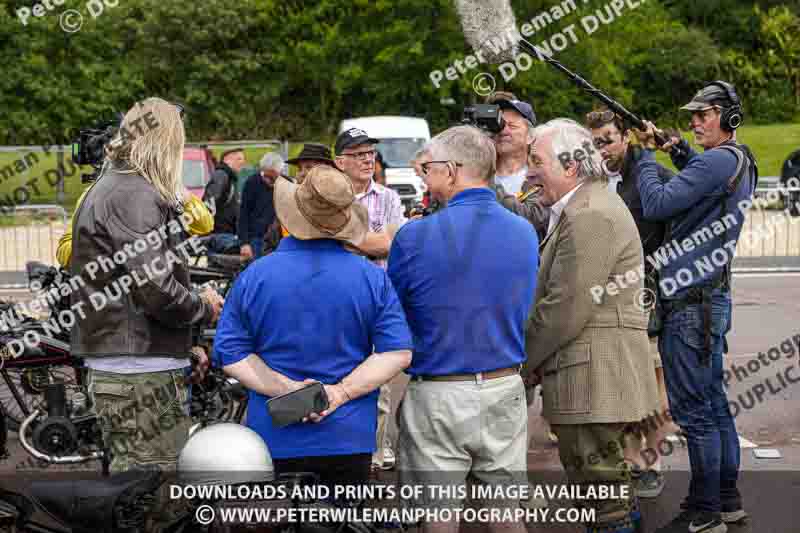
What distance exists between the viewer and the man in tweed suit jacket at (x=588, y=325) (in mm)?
4371

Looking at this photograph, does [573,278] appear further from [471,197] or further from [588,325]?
[471,197]

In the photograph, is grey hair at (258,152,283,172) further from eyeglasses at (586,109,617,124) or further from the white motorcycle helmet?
the white motorcycle helmet

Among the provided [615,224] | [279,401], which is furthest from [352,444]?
[615,224]

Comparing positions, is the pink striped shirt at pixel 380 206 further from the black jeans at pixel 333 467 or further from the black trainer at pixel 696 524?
the black jeans at pixel 333 467

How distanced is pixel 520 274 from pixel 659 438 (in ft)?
8.66

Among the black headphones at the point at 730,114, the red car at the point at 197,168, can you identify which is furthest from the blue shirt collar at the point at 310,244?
the red car at the point at 197,168

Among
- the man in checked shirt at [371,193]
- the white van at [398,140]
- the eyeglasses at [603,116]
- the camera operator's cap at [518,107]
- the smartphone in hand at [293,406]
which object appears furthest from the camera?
the white van at [398,140]

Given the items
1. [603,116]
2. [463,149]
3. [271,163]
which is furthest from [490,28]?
[271,163]

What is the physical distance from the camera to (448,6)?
33062 millimetres

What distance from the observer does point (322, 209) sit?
3877mm

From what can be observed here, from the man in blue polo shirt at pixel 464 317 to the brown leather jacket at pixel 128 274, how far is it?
94cm

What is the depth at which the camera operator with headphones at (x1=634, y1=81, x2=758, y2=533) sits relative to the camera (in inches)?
204

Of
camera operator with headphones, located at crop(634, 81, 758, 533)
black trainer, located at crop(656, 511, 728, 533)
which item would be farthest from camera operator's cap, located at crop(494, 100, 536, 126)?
black trainer, located at crop(656, 511, 728, 533)

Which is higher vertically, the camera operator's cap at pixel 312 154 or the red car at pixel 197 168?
the camera operator's cap at pixel 312 154
